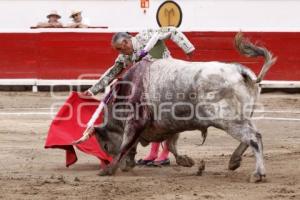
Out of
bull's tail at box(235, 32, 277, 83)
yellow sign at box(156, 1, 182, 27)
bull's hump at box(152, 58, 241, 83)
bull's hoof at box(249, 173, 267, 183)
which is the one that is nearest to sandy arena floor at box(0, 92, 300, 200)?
bull's hoof at box(249, 173, 267, 183)

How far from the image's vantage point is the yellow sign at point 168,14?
18422mm

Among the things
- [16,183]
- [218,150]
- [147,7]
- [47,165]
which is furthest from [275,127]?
[147,7]

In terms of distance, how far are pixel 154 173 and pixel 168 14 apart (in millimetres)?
12269

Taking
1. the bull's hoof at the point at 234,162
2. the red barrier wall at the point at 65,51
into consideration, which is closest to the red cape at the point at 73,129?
the bull's hoof at the point at 234,162

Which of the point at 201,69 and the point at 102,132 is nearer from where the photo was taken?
the point at 201,69

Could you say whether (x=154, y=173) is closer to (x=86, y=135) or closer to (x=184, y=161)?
(x=184, y=161)

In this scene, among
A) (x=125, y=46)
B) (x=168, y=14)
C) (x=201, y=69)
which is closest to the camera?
(x=201, y=69)

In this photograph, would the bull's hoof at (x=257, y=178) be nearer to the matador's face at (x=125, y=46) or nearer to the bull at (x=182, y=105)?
the bull at (x=182, y=105)

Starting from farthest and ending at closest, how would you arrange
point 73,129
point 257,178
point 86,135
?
1. point 73,129
2. point 86,135
3. point 257,178

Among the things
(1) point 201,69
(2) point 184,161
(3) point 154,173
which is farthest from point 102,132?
(1) point 201,69

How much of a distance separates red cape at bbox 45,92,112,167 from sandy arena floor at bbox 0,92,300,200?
0.14m

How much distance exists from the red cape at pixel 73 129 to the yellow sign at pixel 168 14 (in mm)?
11679

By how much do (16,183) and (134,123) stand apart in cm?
94

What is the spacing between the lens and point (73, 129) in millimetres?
6738
